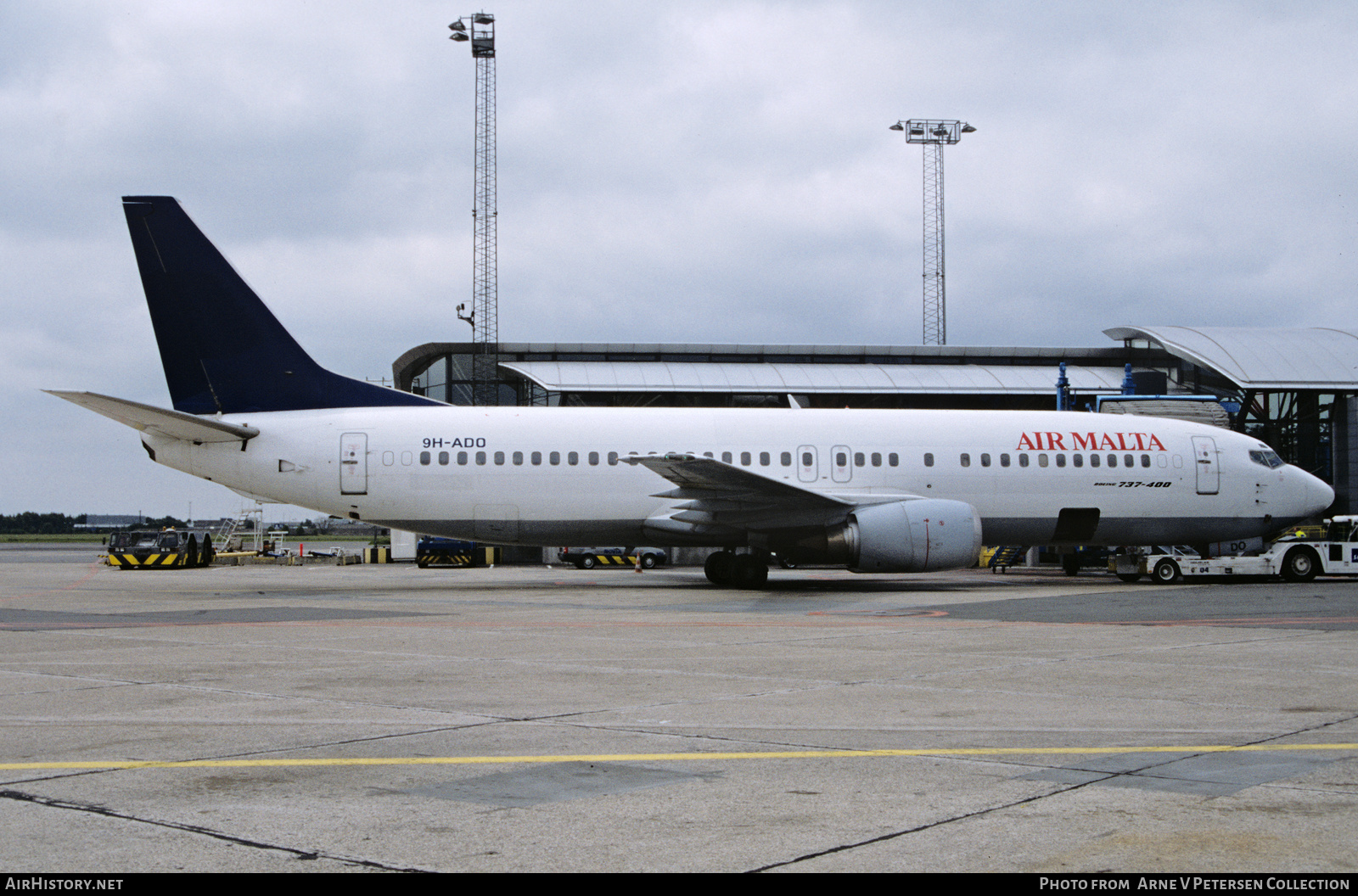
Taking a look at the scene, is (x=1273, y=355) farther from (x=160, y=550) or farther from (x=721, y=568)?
(x=160, y=550)

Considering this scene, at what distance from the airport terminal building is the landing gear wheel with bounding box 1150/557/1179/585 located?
735 inches

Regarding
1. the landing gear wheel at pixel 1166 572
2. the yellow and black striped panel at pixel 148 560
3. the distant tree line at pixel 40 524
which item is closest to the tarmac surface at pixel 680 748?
the landing gear wheel at pixel 1166 572

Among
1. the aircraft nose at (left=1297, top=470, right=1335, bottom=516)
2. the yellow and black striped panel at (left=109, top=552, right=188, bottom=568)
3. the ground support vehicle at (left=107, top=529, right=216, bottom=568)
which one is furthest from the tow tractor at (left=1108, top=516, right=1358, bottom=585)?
the ground support vehicle at (left=107, top=529, right=216, bottom=568)

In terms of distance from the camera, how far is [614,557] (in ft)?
132

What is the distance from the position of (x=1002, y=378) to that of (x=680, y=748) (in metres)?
43.8

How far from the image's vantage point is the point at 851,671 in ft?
30.6

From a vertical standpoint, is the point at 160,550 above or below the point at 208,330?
below

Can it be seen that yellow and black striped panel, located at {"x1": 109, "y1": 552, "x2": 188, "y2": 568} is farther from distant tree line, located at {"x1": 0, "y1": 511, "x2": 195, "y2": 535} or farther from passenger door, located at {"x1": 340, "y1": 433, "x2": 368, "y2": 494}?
distant tree line, located at {"x1": 0, "y1": 511, "x2": 195, "y2": 535}

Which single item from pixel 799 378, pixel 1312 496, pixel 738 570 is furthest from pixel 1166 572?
pixel 799 378

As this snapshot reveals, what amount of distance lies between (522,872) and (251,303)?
20.8 m

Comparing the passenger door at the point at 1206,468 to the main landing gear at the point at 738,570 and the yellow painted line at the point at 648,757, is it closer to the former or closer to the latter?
the main landing gear at the point at 738,570

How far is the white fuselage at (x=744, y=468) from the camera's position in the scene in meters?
22.5
